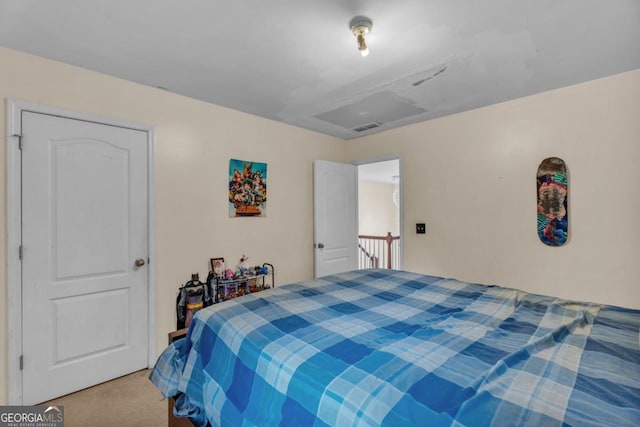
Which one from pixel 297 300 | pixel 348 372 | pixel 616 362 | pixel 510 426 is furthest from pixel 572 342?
pixel 297 300

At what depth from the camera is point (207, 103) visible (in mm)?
2848

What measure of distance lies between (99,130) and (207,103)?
95cm

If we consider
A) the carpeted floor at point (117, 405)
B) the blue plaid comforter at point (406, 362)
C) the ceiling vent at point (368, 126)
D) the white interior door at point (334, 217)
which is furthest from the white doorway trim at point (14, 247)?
the ceiling vent at point (368, 126)

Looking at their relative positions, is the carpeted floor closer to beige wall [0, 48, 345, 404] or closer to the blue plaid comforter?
beige wall [0, 48, 345, 404]

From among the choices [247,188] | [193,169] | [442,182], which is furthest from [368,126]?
[193,169]

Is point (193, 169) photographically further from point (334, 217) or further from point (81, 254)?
point (334, 217)

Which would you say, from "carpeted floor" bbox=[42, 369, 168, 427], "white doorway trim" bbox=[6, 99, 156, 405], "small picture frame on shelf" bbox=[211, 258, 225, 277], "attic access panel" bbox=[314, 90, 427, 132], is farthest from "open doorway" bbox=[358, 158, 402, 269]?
"white doorway trim" bbox=[6, 99, 156, 405]

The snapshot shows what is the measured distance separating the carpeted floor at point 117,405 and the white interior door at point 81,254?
0.10m

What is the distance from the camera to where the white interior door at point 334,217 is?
3.69m

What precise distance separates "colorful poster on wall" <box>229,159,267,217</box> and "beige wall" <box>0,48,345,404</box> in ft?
0.25

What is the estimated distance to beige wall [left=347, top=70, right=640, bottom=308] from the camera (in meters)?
2.26

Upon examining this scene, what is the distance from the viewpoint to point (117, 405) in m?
2.02

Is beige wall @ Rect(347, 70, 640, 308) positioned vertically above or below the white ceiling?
below

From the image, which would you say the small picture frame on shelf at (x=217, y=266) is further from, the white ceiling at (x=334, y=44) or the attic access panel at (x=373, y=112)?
the attic access panel at (x=373, y=112)
